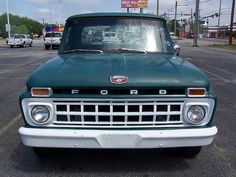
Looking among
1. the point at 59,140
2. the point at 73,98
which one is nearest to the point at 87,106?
the point at 73,98

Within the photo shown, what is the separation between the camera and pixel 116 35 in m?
5.27

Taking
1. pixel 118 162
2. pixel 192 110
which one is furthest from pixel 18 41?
pixel 192 110

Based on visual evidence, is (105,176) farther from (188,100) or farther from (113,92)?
(188,100)

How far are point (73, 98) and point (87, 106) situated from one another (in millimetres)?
171

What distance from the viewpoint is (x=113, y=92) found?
12.6 ft

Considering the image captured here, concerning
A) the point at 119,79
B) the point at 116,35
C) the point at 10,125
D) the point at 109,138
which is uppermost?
the point at 116,35

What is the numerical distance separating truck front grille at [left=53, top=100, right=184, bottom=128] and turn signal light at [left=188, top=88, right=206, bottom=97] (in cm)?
14

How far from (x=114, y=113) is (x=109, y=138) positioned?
26 cm

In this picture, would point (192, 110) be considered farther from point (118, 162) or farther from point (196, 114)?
point (118, 162)

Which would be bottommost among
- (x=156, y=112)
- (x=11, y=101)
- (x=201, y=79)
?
(x=11, y=101)

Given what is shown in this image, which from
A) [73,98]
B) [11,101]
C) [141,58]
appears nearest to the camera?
[73,98]

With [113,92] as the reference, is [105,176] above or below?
below

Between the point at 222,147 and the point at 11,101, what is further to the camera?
the point at 11,101

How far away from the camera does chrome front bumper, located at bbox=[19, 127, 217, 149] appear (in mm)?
3805
